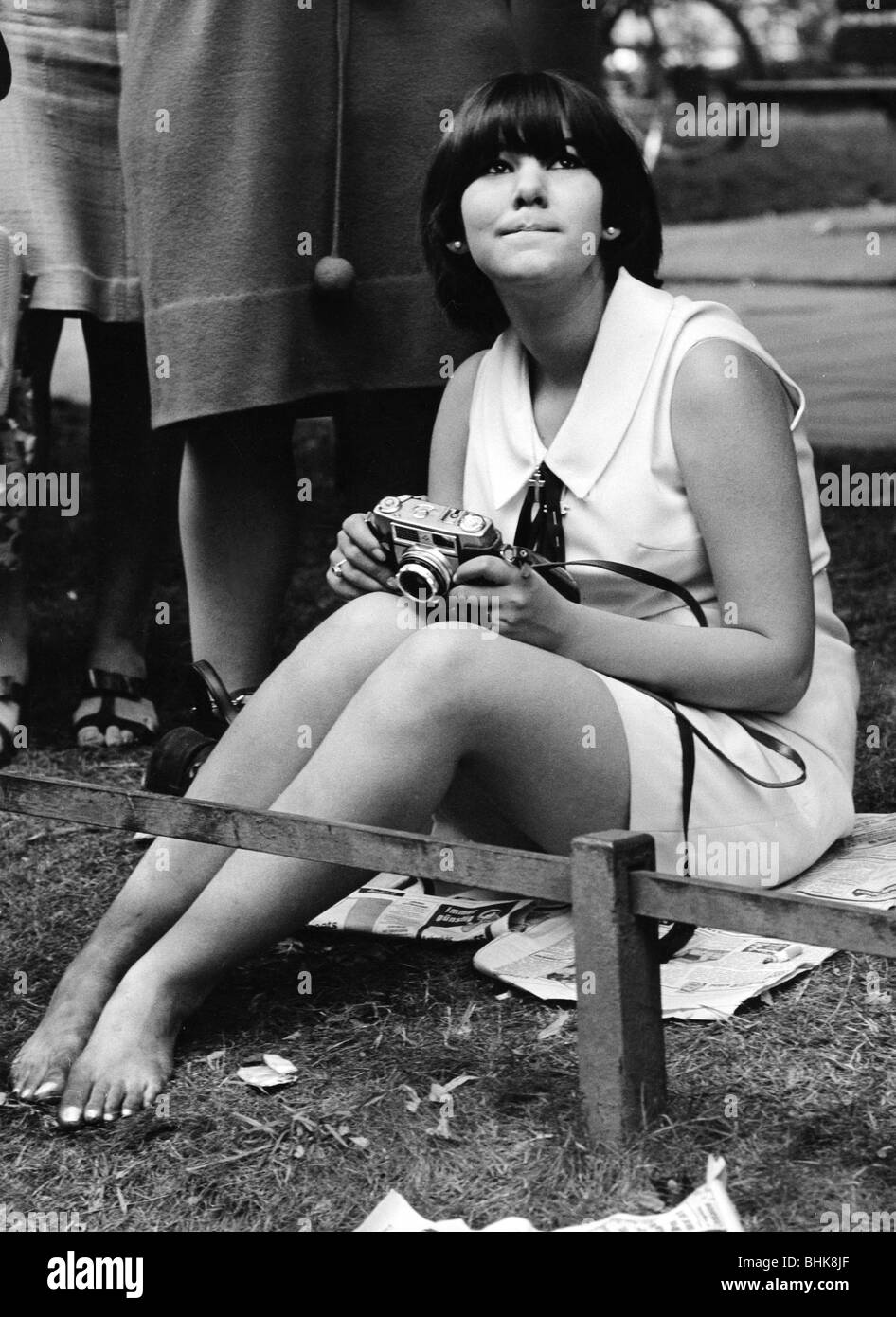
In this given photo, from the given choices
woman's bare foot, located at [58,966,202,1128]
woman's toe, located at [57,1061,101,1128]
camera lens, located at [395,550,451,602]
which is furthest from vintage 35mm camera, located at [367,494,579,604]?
woman's toe, located at [57,1061,101,1128]

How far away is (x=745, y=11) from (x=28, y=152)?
12182 millimetres

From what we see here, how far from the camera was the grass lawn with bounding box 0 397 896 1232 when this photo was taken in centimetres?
186

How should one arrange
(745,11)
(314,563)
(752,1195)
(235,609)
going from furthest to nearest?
(745,11)
(314,563)
(235,609)
(752,1195)

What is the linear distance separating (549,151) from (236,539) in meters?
0.93

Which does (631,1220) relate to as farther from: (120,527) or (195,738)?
(120,527)

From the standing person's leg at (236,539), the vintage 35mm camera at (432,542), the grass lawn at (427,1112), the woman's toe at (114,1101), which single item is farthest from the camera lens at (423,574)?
the standing person's leg at (236,539)

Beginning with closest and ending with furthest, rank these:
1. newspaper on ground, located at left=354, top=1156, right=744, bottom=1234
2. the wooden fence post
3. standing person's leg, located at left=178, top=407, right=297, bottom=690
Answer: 1. newspaper on ground, located at left=354, top=1156, right=744, bottom=1234
2. the wooden fence post
3. standing person's leg, located at left=178, top=407, right=297, bottom=690

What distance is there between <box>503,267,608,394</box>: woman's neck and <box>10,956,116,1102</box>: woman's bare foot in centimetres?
97

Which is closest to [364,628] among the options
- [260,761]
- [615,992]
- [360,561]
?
[360,561]

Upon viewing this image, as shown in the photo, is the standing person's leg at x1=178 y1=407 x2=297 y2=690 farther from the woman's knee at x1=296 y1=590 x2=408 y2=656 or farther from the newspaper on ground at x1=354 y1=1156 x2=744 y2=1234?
the newspaper on ground at x1=354 y1=1156 x2=744 y2=1234

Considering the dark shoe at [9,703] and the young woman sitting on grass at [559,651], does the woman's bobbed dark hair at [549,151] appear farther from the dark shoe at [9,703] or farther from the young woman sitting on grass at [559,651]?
the dark shoe at [9,703]
